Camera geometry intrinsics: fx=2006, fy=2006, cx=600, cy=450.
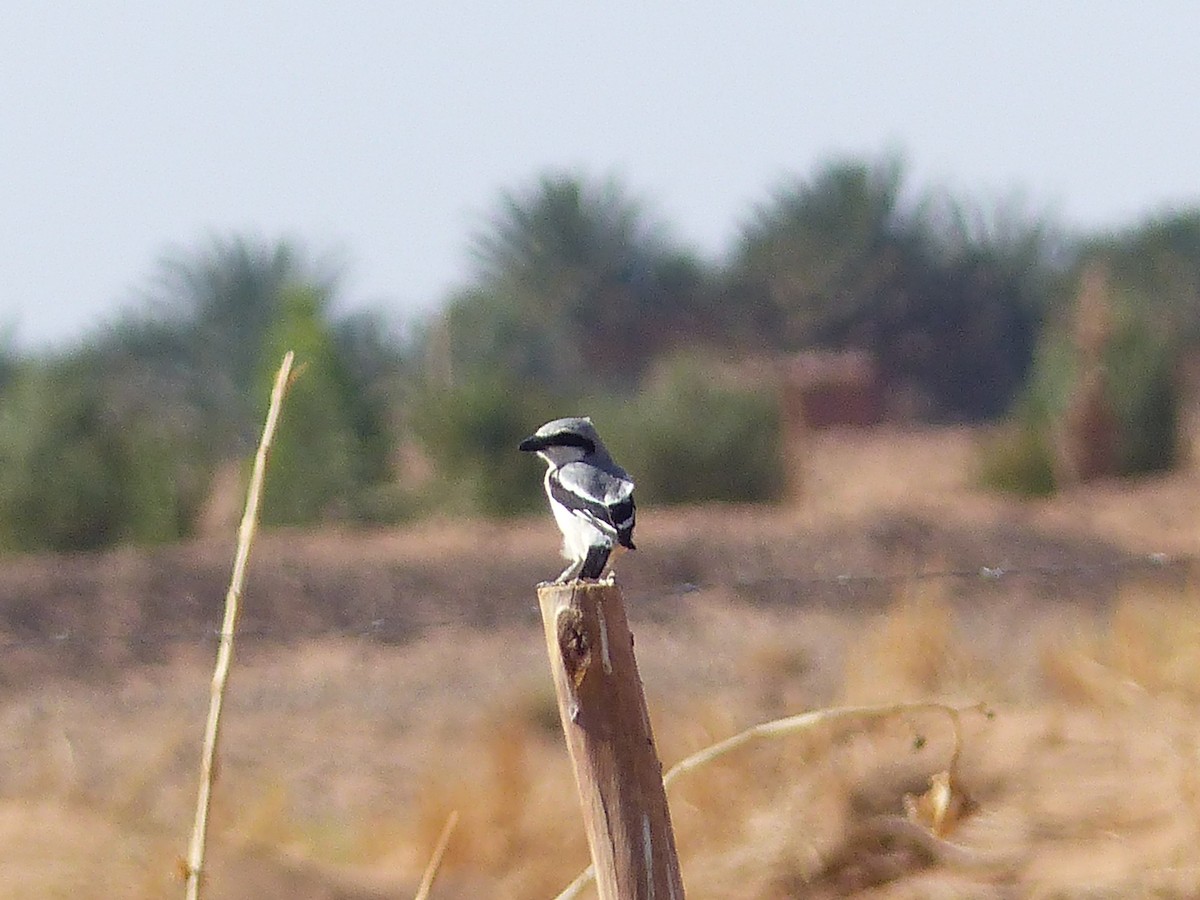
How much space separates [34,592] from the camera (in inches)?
496

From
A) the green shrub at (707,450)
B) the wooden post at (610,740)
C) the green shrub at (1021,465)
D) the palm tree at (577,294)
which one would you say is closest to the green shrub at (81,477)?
the green shrub at (707,450)

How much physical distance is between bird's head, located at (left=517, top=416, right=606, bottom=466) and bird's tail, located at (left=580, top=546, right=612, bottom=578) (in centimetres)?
13

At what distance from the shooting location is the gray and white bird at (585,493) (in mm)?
2684

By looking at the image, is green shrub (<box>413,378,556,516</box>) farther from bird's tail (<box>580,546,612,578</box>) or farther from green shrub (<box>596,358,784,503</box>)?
bird's tail (<box>580,546,612,578</box>)

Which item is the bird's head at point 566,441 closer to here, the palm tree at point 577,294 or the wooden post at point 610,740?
the wooden post at point 610,740

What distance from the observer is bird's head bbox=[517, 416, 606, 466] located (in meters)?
2.72

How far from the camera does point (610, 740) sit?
2787mm

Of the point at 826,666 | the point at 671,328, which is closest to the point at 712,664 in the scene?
the point at 826,666

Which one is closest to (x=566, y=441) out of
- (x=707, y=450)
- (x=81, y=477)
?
(x=81, y=477)

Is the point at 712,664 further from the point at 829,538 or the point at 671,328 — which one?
the point at 671,328

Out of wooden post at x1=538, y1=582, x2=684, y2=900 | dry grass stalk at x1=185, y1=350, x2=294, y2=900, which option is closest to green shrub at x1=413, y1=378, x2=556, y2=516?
wooden post at x1=538, y1=582, x2=684, y2=900

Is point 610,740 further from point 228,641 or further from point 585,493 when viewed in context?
point 228,641

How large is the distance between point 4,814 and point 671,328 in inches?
1405

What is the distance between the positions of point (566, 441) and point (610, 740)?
42 centimetres
